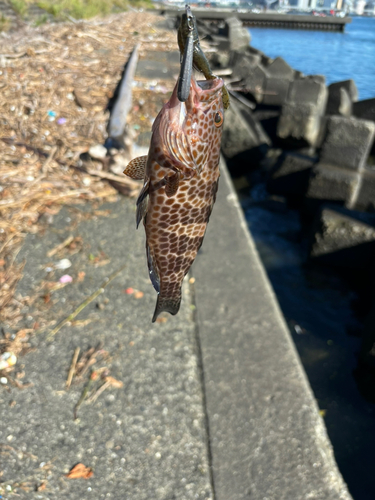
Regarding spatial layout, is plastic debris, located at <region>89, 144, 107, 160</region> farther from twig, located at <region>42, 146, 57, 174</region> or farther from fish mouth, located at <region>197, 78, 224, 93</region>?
fish mouth, located at <region>197, 78, 224, 93</region>

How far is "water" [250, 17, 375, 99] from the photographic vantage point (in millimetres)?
18438

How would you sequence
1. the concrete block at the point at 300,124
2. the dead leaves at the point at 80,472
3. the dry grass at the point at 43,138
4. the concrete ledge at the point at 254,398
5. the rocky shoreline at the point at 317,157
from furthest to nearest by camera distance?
1. the concrete block at the point at 300,124
2. the rocky shoreline at the point at 317,157
3. the dry grass at the point at 43,138
4. the concrete ledge at the point at 254,398
5. the dead leaves at the point at 80,472

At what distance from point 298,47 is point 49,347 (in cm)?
3528

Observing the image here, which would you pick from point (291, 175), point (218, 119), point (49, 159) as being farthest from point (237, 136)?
point (218, 119)

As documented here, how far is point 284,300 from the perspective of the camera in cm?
658

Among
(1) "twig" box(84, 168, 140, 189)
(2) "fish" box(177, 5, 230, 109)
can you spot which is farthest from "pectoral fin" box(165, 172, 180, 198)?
(1) "twig" box(84, 168, 140, 189)

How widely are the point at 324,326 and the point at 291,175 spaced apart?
3849mm

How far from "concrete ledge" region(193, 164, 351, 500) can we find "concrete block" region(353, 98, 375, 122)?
8099mm

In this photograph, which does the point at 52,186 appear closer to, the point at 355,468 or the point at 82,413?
the point at 82,413

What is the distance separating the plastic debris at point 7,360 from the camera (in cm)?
303

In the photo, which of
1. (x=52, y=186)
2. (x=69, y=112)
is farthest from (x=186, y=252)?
(x=69, y=112)

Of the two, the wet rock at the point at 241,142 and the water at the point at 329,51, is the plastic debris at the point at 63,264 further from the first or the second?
the water at the point at 329,51

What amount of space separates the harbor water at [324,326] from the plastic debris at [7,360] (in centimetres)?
352

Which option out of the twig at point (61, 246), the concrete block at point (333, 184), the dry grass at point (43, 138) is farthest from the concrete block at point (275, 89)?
the twig at point (61, 246)
